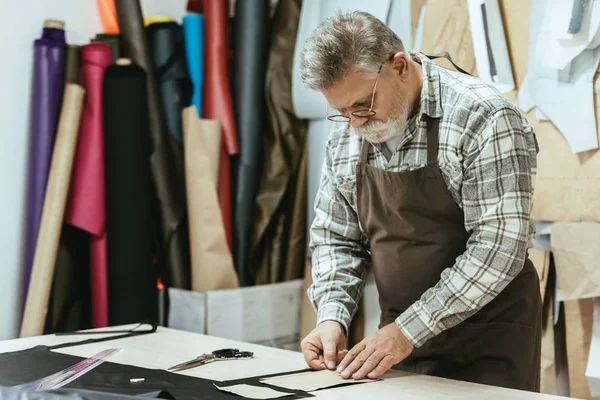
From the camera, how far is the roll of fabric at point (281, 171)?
3.18 m

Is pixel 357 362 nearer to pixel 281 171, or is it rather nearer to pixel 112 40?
pixel 281 171

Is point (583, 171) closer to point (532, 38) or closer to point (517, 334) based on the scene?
point (532, 38)

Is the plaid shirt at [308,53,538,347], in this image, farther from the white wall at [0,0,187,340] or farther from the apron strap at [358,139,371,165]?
the white wall at [0,0,187,340]

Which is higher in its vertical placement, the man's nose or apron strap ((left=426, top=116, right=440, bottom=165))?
the man's nose

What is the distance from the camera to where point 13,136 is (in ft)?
9.03

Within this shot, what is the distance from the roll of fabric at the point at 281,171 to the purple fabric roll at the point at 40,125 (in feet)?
2.86

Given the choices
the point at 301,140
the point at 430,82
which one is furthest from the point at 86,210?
the point at 430,82

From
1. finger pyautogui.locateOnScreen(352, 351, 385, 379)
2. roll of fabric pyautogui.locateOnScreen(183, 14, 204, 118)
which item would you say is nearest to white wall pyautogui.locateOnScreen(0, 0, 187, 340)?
roll of fabric pyautogui.locateOnScreen(183, 14, 204, 118)

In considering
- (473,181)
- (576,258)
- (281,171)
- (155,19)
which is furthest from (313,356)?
(155,19)

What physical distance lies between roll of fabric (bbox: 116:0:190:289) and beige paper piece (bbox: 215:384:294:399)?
1533mm

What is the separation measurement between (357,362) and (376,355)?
0.04 metres

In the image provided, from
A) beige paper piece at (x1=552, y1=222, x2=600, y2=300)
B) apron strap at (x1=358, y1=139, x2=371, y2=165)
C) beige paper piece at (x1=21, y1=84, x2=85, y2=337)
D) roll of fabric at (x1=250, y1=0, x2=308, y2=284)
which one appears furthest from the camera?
roll of fabric at (x1=250, y1=0, x2=308, y2=284)

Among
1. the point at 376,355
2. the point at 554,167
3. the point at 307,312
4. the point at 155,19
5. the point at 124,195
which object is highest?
the point at 155,19

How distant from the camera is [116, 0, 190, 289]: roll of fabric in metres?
2.95
